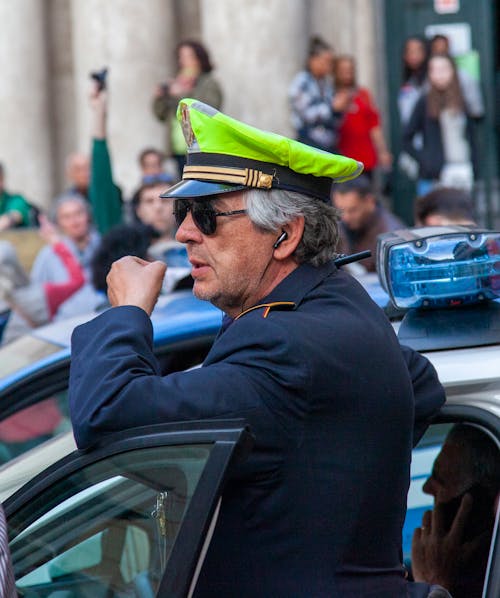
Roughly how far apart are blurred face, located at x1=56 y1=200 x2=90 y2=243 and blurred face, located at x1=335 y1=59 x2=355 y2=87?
112 inches

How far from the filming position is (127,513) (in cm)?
214

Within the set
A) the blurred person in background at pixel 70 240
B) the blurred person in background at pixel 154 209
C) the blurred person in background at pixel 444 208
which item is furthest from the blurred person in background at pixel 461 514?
the blurred person in background at pixel 70 240

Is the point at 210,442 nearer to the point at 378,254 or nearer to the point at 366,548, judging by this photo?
the point at 366,548

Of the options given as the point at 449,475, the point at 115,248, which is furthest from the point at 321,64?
the point at 449,475

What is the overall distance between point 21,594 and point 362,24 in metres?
9.28

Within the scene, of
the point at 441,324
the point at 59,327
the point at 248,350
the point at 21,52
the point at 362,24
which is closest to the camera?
the point at 248,350

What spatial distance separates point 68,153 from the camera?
404 inches

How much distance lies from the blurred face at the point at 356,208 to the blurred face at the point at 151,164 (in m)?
2.16

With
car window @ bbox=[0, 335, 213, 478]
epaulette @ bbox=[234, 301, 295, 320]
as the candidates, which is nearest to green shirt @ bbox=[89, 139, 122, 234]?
car window @ bbox=[0, 335, 213, 478]

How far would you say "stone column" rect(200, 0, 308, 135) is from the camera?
9219mm

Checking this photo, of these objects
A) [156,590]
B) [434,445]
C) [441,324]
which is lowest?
[434,445]

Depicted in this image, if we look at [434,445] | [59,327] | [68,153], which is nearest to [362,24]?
[68,153]

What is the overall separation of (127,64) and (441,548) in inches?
285

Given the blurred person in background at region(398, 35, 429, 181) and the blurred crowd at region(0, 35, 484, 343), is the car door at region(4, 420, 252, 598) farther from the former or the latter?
the blurred person in background at region(398, 35, 429, 181)
